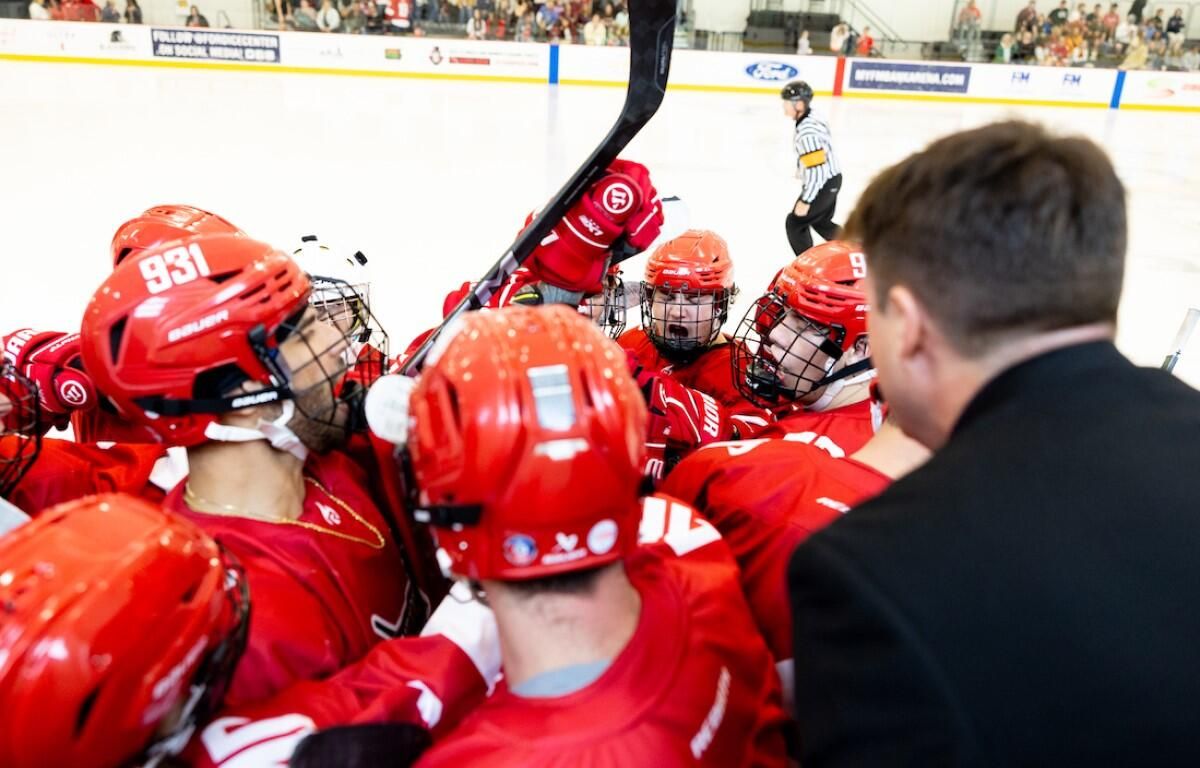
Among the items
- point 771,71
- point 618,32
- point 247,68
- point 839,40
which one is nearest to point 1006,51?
point 839,40

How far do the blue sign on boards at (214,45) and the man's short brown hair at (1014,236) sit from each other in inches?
611

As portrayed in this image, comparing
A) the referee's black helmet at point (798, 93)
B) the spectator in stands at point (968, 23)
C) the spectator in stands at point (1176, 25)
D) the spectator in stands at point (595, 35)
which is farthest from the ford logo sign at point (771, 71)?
the referee's black helmet at point (798, 93)

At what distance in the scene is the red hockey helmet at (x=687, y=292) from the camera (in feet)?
8.71

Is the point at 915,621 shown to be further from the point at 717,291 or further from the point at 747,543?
the point at 717,291

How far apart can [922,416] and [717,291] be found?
5.77 feet

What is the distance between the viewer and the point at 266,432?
1.36 meters

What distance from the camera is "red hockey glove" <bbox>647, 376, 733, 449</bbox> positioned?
1.98 meters

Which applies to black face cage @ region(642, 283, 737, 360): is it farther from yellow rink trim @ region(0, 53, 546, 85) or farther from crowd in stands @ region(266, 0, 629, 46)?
yellow rink trim @ region(0, 53, 546, 85)

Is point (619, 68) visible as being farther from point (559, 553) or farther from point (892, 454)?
point (559, 553)

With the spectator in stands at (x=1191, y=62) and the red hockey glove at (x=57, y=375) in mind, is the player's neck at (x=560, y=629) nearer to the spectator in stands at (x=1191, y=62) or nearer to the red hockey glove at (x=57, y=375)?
the red hockey glove at (x=57, y=375)

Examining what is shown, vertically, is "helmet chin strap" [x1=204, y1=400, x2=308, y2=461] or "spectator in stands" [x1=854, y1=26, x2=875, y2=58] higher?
"spectator in stands" [x1=854, y1=26, x2=875, y2=58]

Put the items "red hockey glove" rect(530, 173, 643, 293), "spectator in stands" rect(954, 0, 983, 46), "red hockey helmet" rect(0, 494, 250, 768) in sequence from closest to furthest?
1. "red hockey helmet" rect(0, 494, 250, 768)
2. "red hockey glove" rect(530, 173, 643, 293)
3. "spectator in stands" rect(954, 0, 983, 46)

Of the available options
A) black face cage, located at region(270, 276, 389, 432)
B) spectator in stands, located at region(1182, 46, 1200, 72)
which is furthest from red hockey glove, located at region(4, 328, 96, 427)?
spectator in stands, located at region(1182, 46, 1200, 72)

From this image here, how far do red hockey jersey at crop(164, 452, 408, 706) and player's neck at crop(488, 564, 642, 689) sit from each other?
17.2 inches
